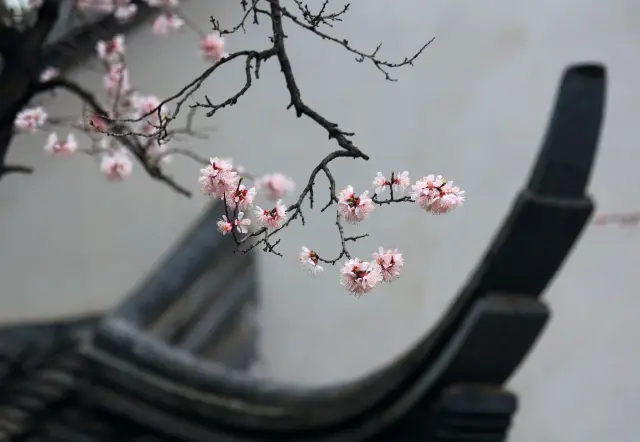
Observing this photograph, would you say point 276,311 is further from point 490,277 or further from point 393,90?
point 490,277

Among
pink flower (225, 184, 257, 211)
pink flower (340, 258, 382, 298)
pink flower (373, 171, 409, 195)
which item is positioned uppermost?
pink flower (373, 171, 409, 195)

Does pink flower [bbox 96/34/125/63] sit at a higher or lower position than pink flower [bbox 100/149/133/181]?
higher

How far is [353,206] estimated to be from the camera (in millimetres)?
1257

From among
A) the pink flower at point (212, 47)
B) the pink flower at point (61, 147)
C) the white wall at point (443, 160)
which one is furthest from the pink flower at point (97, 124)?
the white wall at point (443, 160)

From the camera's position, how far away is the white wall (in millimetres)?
3652

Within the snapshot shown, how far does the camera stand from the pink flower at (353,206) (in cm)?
125

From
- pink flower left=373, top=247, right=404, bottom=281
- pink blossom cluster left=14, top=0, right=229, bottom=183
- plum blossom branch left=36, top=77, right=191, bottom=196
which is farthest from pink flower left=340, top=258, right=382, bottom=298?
pink blossom cluster left=14, top=0, right=229, bottom=183

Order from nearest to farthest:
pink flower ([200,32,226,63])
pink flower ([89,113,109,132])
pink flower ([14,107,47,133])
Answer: pink flower ([89,113,109,132]), pink flower ([14,107,47,133]), pink flower ([200,32,226,63])

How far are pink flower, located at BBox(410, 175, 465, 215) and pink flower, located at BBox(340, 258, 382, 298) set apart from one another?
126mm

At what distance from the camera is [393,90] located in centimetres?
396

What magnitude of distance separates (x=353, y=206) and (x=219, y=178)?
0.67ft

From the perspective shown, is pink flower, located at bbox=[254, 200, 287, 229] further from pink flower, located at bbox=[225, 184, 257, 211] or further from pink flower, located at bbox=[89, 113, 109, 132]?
pink flower, located at bbox=[89, 113, 109, 132]

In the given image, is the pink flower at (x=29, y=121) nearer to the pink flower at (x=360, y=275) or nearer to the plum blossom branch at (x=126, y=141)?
the plum blossom branch at (x=126, y=141)

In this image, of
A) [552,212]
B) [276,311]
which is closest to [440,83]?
[276,311]
